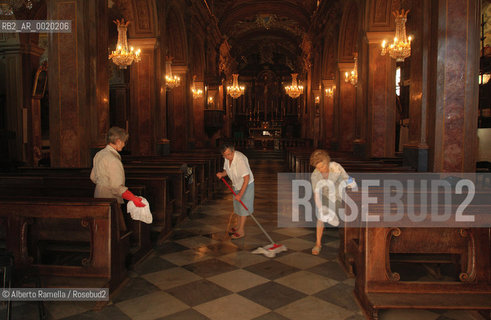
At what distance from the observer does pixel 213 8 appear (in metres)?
19.5

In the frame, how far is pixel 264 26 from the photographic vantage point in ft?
80.5

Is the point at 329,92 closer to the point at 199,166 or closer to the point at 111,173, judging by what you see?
the point at 199,166

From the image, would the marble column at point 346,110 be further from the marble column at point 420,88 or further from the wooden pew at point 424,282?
the wooden pew at point 424,282

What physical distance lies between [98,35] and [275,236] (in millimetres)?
5611

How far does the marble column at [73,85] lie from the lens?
23.3 ft

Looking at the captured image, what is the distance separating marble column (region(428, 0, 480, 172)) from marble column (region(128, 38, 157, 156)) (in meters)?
7.50

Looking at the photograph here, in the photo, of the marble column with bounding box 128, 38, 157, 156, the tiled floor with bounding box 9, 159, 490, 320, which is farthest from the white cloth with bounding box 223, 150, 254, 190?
the marble column with bounding box 128, 38, 157, 156

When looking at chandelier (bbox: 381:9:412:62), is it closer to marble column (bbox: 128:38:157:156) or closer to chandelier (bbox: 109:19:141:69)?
chandelier (bbox: 109:19:141:69)

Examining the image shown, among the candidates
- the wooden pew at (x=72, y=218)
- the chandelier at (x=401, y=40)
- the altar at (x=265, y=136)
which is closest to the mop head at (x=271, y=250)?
the wooden pew at (x=72, y=218)

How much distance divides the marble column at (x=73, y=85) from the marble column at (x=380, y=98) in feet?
22.3

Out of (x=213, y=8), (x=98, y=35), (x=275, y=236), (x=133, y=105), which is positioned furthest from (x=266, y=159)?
(x=275, y=236)

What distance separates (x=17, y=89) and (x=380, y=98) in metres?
12.3

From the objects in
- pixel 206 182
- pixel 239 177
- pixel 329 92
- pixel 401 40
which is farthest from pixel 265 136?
pixel 239 177

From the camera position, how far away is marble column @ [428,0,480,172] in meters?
5.89
